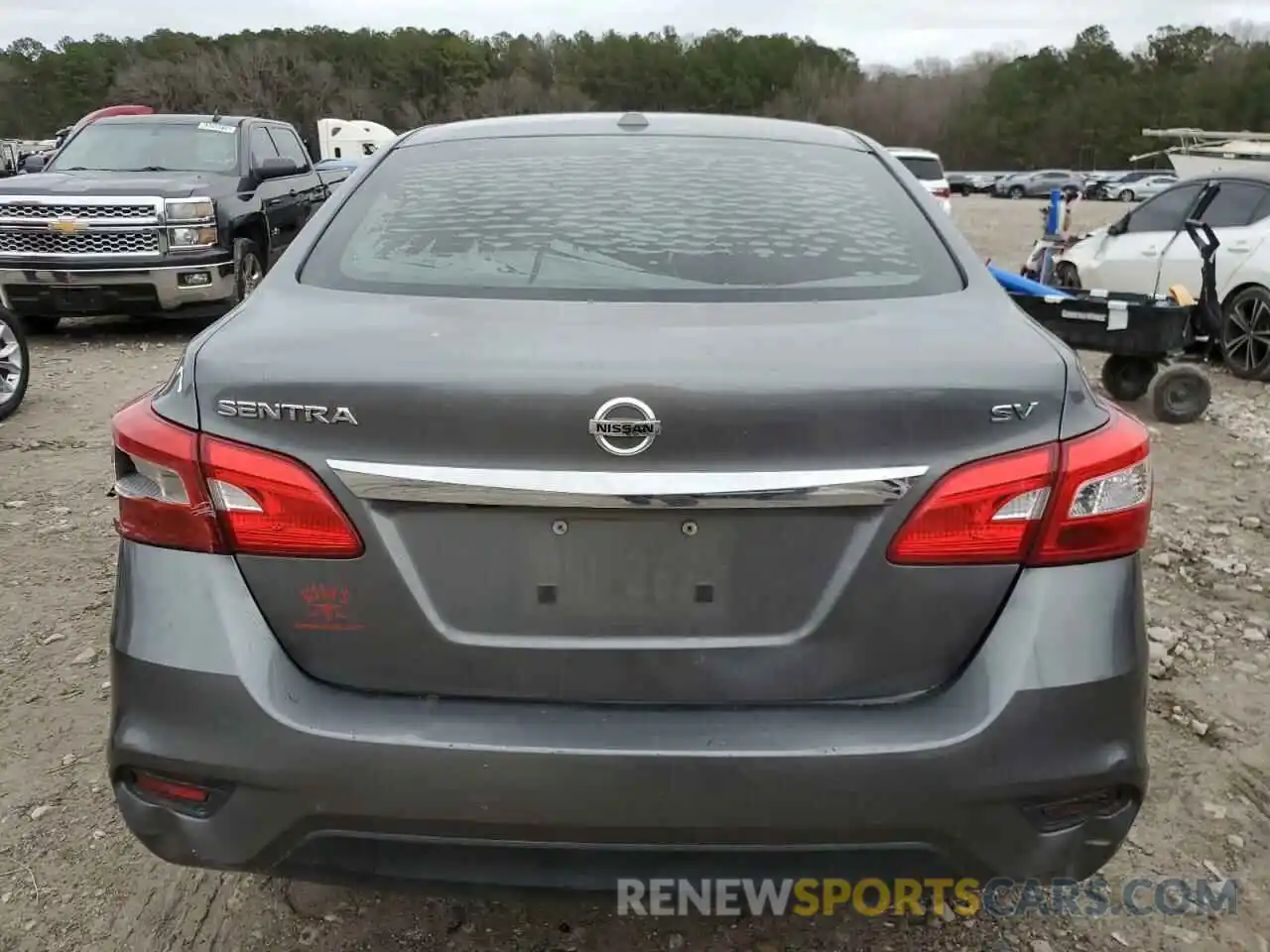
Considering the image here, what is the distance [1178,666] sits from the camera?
3.63 meters

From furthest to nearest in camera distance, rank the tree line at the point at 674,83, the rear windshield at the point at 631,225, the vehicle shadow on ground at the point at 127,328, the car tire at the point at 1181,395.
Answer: the tree line at the point at 674,83
the vehicle shadow on ground at the point at 127,328
the car tire at the point at 1181,395
the rear windshield at the point at 631,225

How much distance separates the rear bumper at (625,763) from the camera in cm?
168

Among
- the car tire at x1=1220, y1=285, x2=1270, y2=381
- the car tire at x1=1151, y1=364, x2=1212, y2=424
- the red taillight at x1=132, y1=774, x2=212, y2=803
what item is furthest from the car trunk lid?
the car tire at x1=1220, y1=285, x2=1270, y2=381

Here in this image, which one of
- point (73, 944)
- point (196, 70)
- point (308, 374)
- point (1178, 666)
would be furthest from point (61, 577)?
point (196, 70)

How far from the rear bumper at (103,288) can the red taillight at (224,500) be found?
8.02 metres

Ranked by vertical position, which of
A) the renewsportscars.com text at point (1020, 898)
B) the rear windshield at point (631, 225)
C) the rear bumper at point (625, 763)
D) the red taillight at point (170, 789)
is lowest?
the renewsportscars.com text at point (1020, 898)

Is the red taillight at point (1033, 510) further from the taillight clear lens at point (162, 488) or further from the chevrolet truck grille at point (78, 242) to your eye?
the chevrolet truck grille at point (78, 242)

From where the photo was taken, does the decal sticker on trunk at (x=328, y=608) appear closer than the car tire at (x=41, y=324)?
Yes

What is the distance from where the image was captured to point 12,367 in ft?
22.3

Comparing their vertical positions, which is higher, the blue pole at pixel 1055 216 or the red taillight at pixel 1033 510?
the red taillight at pixel 1033 510

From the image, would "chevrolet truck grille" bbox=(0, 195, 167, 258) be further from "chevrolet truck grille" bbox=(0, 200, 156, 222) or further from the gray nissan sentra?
the gray nissan sentra

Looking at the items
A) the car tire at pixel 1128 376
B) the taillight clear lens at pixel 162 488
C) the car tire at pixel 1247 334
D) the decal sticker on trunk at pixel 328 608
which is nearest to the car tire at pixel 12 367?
the taillight clear lens at pixel 162 488

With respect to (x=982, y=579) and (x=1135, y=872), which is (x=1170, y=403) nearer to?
(x=1135, y=872)

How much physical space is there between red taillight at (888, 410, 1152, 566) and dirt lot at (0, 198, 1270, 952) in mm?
312
